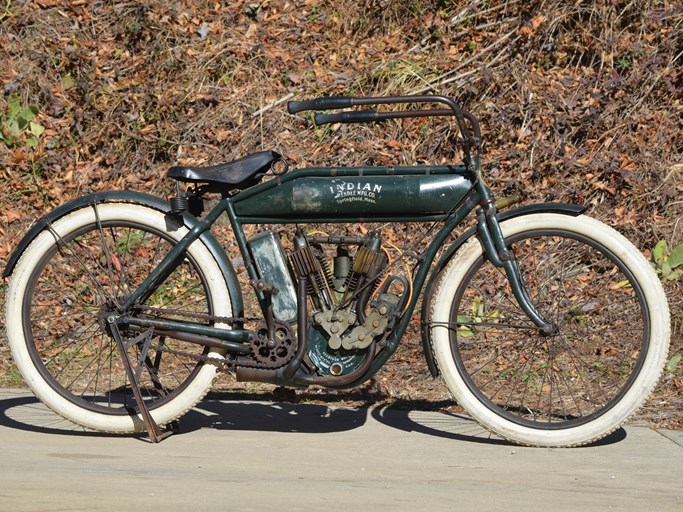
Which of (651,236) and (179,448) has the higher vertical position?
(651,236)

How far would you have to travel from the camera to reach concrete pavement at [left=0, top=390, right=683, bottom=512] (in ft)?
13.7

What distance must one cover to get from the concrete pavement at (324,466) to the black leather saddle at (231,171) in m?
1.20

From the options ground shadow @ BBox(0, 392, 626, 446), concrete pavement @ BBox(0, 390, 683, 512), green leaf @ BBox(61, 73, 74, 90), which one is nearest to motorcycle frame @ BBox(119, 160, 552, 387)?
concrete pavement @ BBox(0, 390, 683, 512)

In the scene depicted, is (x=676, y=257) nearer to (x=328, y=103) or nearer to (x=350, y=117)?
(x=350, y=117)

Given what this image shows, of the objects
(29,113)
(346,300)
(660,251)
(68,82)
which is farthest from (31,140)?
(660,251)

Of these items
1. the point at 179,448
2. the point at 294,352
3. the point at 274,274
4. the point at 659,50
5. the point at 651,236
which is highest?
the point at 659,50

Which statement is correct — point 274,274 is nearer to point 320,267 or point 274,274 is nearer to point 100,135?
point 320,267

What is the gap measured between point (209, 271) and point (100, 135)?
4.25m

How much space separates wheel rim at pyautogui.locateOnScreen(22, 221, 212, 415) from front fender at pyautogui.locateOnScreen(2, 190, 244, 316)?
107 millimetres

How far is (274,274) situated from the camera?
511cm

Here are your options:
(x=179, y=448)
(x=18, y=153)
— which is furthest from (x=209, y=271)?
(x=18, y=153)

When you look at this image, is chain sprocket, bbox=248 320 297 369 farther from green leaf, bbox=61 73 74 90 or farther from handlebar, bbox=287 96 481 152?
green leaf, bbox=61 73 74 90

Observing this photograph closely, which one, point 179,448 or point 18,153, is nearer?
point 179,448

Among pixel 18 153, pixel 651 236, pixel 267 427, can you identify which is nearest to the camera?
pixel 267 427
